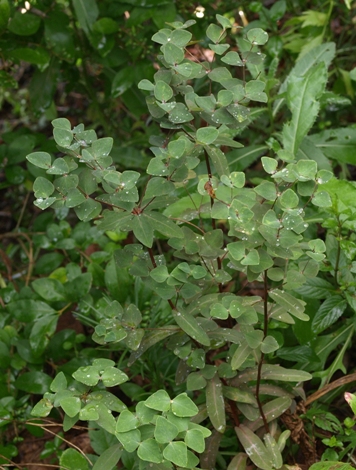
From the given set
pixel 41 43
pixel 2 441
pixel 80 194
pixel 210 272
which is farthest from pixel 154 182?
pixel 41 43

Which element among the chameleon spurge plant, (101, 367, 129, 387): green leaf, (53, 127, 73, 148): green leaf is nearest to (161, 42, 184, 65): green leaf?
the chameleon spurge plant

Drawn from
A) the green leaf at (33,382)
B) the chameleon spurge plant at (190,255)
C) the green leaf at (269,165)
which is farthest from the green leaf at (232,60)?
the green leaf at (33,382)

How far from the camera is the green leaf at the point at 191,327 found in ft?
4.31

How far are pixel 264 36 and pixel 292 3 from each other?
1626 millimetres

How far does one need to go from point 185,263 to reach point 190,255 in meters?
0.09

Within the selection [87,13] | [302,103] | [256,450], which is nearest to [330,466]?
[256,450]

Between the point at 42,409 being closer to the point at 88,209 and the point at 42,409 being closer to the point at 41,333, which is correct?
the point at 88,209

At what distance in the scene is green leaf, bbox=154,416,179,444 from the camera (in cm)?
114

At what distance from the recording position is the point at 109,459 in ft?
4.19

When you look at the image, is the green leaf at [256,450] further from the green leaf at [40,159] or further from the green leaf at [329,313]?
the green leaf at [40,159]

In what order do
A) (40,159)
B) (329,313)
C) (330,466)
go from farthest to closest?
(329,313) < (330,466) < (40,159)

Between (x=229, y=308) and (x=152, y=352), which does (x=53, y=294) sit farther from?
(x=229, y=308)

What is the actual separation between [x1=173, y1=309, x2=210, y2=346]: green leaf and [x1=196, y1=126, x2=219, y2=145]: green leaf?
1.27ft

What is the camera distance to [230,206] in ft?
4.05
